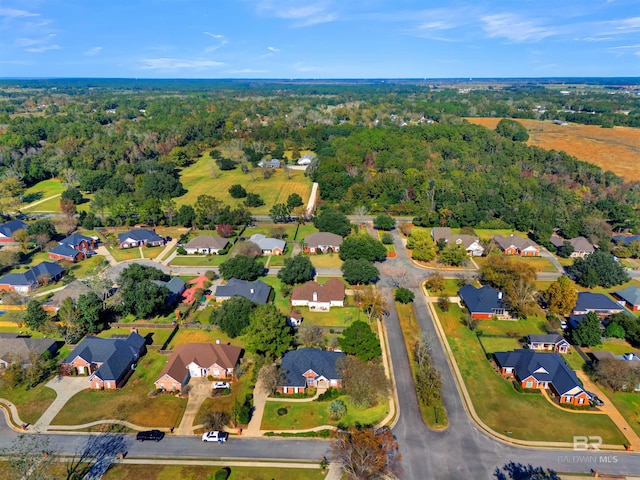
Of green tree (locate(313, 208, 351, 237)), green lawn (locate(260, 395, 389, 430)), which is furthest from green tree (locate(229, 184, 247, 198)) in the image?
green lawn (locate(260, 395, 389, 430))

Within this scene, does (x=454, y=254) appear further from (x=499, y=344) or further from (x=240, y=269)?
(x=240, y=269)

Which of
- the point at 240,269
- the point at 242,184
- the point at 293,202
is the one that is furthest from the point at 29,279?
the point at 242,184

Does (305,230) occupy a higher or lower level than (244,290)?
lower

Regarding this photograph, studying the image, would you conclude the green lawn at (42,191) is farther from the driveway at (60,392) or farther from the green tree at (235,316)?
the green tree at (235,316)

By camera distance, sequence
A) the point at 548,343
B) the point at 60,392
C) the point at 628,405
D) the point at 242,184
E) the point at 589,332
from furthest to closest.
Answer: the point at 242,184
the point at 548,343
the point at 589,332
the point at 60,392
the point at 628,405

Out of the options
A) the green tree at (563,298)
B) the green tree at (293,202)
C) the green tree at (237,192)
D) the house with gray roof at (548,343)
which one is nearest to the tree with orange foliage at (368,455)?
the house with gray roof at (548,343)

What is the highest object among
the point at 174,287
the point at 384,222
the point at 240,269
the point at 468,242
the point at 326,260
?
the point at 240,269

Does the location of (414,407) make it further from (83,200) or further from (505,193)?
(83,200)
